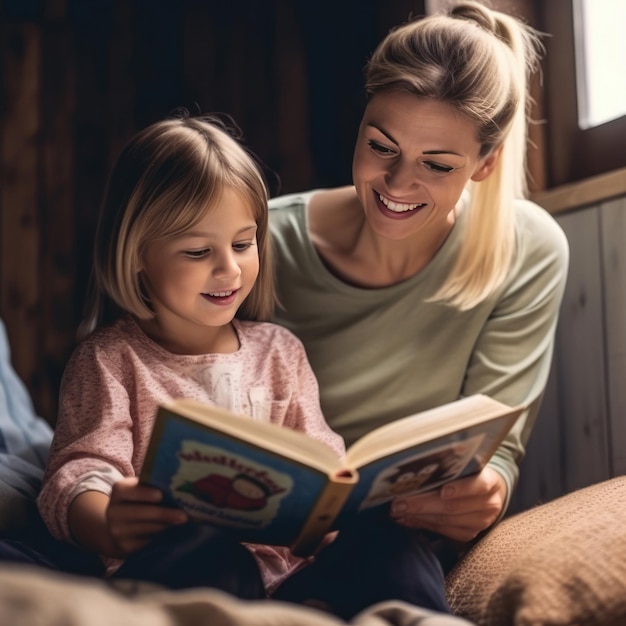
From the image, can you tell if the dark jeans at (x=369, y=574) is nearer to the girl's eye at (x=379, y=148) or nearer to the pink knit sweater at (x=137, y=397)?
the pink knit sweater at (x=137, y=397)

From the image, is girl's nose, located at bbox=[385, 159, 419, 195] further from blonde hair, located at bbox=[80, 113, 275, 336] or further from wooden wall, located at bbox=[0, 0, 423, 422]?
wooden wall, located at bbox=[0, 0, 423, 422]

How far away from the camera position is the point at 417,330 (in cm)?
156

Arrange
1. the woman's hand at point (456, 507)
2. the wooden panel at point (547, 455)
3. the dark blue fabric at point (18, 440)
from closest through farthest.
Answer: the woman's hand at point (456, 507), the dark blue fabric at point (18, 440), the wooden panel at point (547, 455)

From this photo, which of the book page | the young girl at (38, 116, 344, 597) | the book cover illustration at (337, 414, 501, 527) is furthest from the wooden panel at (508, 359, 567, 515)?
the book page

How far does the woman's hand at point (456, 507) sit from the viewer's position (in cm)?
111

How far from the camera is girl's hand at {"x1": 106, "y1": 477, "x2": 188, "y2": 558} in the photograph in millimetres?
977

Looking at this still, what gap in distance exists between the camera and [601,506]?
1.17 meters

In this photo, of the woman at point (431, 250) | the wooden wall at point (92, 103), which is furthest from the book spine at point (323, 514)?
the wooden wall at point (92, 103)

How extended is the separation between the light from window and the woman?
31 centimetres

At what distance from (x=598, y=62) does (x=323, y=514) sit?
51.0 inches

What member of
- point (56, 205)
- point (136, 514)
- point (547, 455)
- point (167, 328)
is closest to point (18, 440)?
point (167, 328)

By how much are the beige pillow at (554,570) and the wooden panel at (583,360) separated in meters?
0.45

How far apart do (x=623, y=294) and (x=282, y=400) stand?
2.22ft

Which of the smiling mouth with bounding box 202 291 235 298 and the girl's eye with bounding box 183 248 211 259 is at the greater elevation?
the girl's eye with bounding box 183 248 211 259
